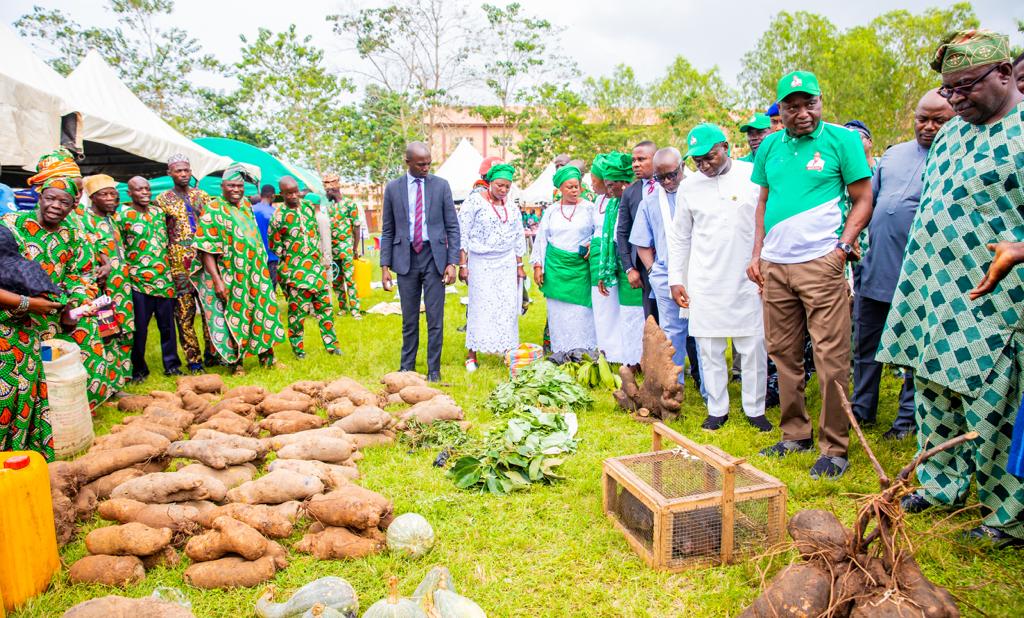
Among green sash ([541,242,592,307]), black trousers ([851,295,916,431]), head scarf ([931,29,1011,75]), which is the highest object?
head scarf ([931,29,1011,75])

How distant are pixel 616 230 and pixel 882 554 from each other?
4.24 m

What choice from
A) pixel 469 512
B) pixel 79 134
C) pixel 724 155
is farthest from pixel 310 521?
pixel 79 134

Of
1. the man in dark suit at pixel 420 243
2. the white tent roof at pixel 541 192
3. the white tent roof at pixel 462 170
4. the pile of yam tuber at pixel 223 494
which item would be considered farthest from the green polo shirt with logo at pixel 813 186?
the white tent roof at pixel 541 192

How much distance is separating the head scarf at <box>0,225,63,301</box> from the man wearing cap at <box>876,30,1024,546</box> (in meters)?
4.88

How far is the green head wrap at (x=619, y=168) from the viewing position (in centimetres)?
614

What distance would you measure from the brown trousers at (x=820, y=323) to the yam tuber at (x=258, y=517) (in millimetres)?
3077

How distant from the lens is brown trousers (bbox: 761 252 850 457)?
365 centimetres

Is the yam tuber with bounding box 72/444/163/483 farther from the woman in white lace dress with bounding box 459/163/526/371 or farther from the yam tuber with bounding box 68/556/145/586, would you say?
the woman in white lace dress with bounding box 459/163/526/371

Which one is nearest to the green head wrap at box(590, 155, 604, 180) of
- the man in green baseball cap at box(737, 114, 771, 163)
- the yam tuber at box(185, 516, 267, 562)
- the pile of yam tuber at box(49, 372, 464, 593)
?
the man in green baseball cap at box(737, 114, 771, 163)

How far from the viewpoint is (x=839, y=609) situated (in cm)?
194

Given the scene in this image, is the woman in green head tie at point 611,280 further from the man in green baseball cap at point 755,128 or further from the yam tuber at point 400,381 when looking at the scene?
the yam tuber at point 400,381

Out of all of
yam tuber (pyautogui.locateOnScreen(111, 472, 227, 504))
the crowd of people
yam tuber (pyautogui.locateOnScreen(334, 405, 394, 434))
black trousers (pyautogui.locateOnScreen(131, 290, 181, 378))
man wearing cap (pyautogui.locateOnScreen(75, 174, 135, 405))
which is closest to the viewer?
the crowd of people

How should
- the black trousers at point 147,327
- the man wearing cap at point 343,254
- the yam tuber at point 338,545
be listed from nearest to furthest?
the yam tuber at point 338,545 → the black trousers at point 147,327 → the man wearing cap at point 343,254

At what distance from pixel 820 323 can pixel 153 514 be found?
3805 mm
